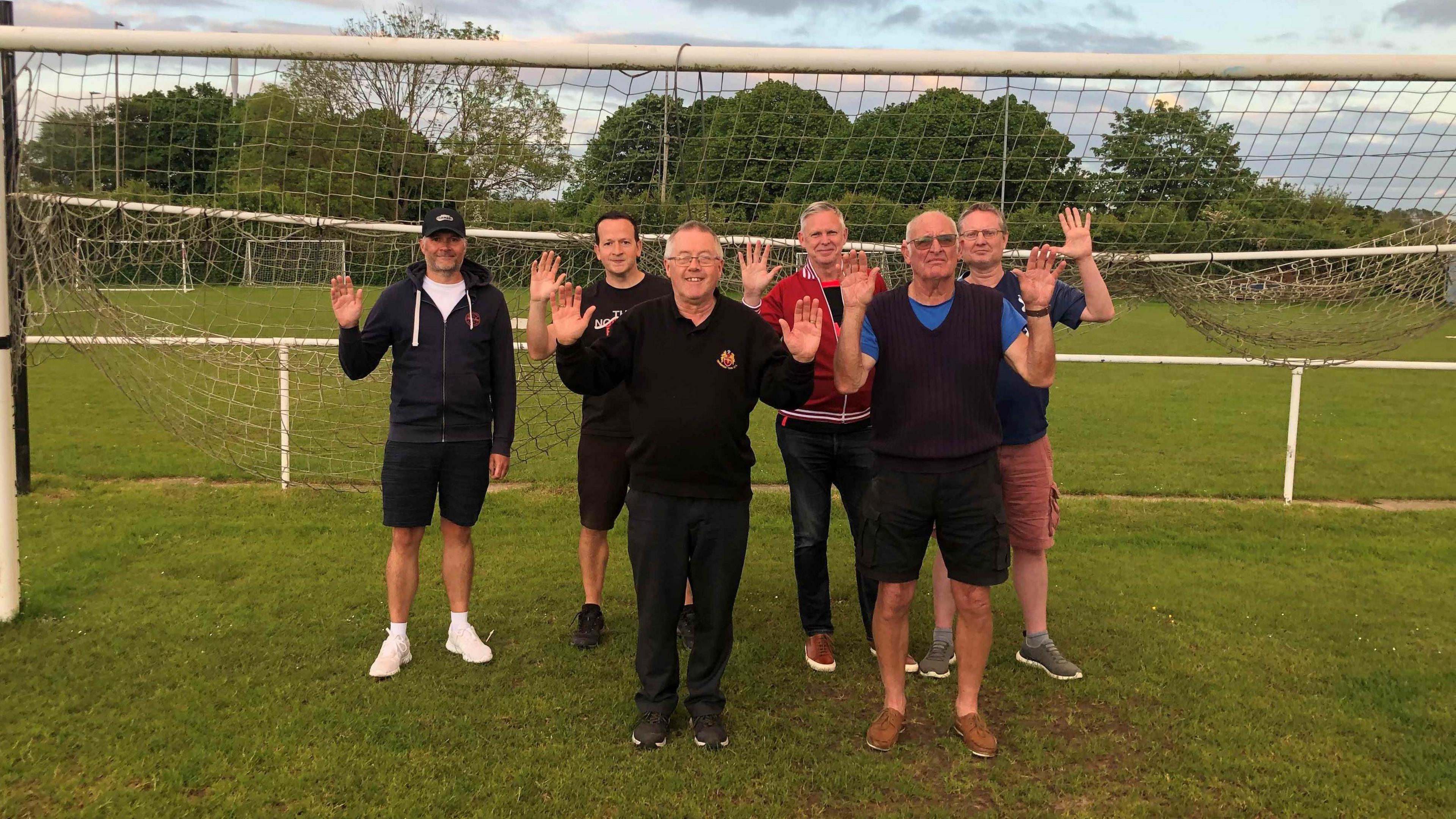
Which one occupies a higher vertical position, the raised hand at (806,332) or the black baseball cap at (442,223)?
the black baseball cap at (442,223)

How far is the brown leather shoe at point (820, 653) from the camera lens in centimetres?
408

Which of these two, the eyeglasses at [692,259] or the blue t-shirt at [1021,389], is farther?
the blue t-shirt at [1021,389]

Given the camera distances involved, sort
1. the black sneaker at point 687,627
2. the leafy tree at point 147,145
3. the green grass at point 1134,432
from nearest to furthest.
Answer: the black sneaker at point 687,627 < the leafy tree at point 147,145 < the green grass at point 1134,432

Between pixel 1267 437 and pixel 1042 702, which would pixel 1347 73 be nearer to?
pixel 1042 702

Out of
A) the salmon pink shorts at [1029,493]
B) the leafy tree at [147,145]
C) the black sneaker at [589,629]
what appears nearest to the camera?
the salmon pink shorts at [1029,493]

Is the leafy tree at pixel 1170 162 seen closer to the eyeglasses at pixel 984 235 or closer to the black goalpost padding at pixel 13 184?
the eyeglasses at pixel 984 235

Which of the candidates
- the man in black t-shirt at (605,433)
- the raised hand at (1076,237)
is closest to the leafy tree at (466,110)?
the man in black t-shirt at (605,433)

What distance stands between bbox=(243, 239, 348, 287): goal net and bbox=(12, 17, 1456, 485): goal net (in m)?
0.02

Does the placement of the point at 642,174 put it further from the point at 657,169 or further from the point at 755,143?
the point at 755,143

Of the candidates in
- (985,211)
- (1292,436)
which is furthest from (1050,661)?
(1292,436)

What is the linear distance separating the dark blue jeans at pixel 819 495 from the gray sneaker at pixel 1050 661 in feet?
2.33

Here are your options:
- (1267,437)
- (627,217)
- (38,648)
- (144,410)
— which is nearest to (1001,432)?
(627,217)

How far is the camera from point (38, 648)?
13.4ft

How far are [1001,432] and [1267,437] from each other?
8621 mm
